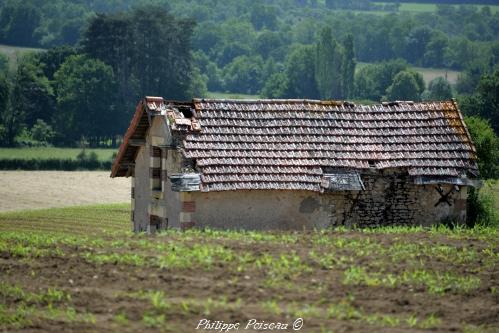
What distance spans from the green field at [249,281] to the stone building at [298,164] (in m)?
5.10

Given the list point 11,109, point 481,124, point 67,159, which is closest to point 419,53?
point 11,109

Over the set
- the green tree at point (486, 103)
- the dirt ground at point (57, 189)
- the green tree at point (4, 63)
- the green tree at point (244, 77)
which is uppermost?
the green tree at point (486, 103)

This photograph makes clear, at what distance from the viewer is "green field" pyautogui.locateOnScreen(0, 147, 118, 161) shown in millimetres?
87738

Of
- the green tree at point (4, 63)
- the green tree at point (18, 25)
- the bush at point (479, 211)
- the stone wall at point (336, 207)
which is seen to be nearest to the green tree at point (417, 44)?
the green tree at point (18, 25)

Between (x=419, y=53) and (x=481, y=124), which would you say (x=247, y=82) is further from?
(x=481, y=124)

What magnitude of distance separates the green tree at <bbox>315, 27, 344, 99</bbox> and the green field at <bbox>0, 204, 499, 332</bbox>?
384 feet

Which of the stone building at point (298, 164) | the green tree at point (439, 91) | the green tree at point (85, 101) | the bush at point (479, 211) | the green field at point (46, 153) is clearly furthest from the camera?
the green tree at point (439, 91)

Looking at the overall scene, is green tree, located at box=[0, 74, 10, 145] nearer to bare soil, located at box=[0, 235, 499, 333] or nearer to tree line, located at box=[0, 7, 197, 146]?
tree line, located at box=[0, 7, 197, 146]

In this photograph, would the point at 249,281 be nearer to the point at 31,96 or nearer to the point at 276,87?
the point at 31,96

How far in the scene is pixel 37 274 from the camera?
19.7 metres

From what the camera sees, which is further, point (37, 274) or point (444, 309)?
point (37, 274)

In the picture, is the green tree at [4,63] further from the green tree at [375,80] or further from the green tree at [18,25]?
the green tree at [375,80]

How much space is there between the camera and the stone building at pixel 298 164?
2870 centimetres

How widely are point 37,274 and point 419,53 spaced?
173 meters
